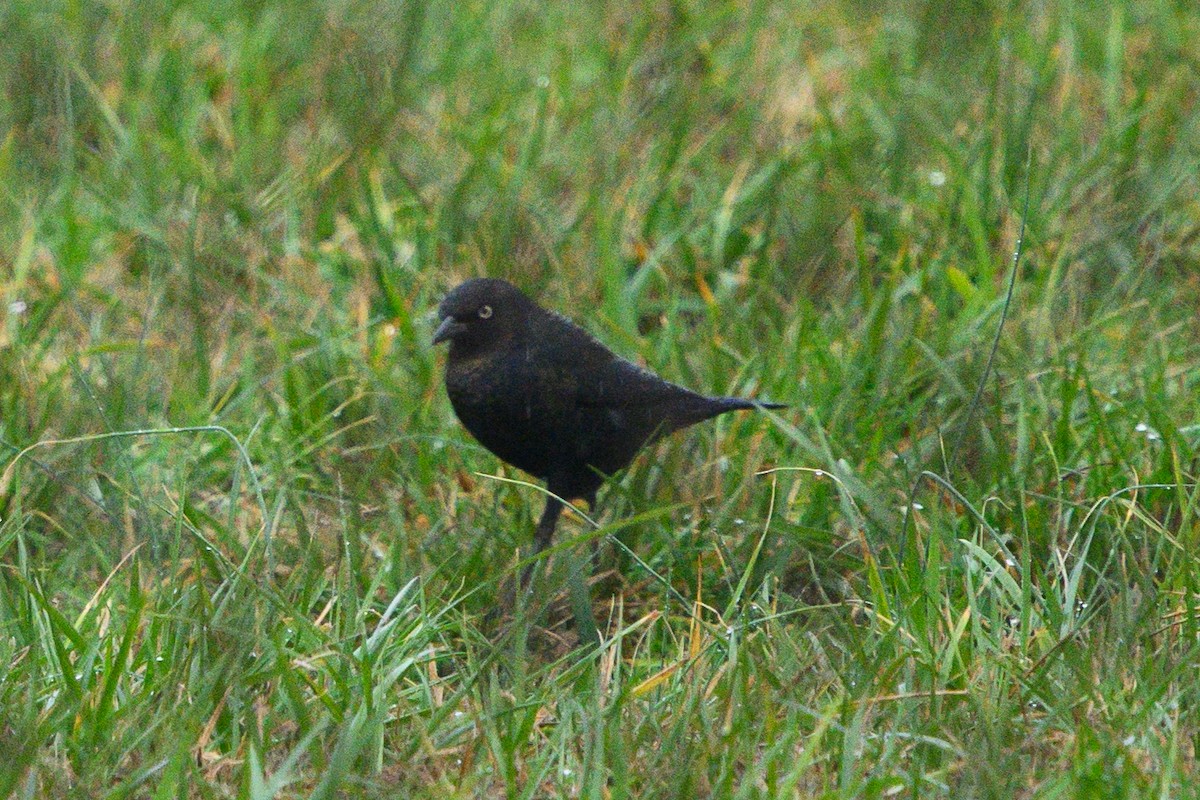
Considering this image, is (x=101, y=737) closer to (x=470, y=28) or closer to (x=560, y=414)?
(x=560, y=414)

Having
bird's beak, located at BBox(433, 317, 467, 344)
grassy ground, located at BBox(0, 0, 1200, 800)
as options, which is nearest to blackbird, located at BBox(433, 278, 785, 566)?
bird's beak, located at BBox(433, 317, 467, 344)

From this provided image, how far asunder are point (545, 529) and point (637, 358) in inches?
37.9

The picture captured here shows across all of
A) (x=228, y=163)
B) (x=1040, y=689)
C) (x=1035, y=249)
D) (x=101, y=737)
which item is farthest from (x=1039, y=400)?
(x=228, y=163)

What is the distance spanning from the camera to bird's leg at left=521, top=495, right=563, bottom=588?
11.6 feet

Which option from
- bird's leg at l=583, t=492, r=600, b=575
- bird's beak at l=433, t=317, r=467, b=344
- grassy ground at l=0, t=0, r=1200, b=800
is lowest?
bird's leg at l=583, t=492, r=600, b=575

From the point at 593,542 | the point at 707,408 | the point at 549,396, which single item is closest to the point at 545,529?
the point at 593,542

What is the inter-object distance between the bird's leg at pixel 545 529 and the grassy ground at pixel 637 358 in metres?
0.09

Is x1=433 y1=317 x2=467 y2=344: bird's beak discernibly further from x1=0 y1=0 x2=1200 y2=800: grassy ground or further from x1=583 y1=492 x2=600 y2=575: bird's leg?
x1=583 y1=492 x2=600 y2=575: bird's leg

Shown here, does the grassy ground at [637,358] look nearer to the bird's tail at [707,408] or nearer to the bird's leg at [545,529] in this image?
the bird's leg at [545,529]

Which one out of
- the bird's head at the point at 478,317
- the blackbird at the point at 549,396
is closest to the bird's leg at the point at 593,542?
the blackbird at the point at 549,396

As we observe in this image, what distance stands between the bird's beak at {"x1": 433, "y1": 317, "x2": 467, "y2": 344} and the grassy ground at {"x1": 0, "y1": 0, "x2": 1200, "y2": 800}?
306mm

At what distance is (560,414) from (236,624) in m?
0.95

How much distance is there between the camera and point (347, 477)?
3.79 m

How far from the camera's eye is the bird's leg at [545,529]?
353cm
